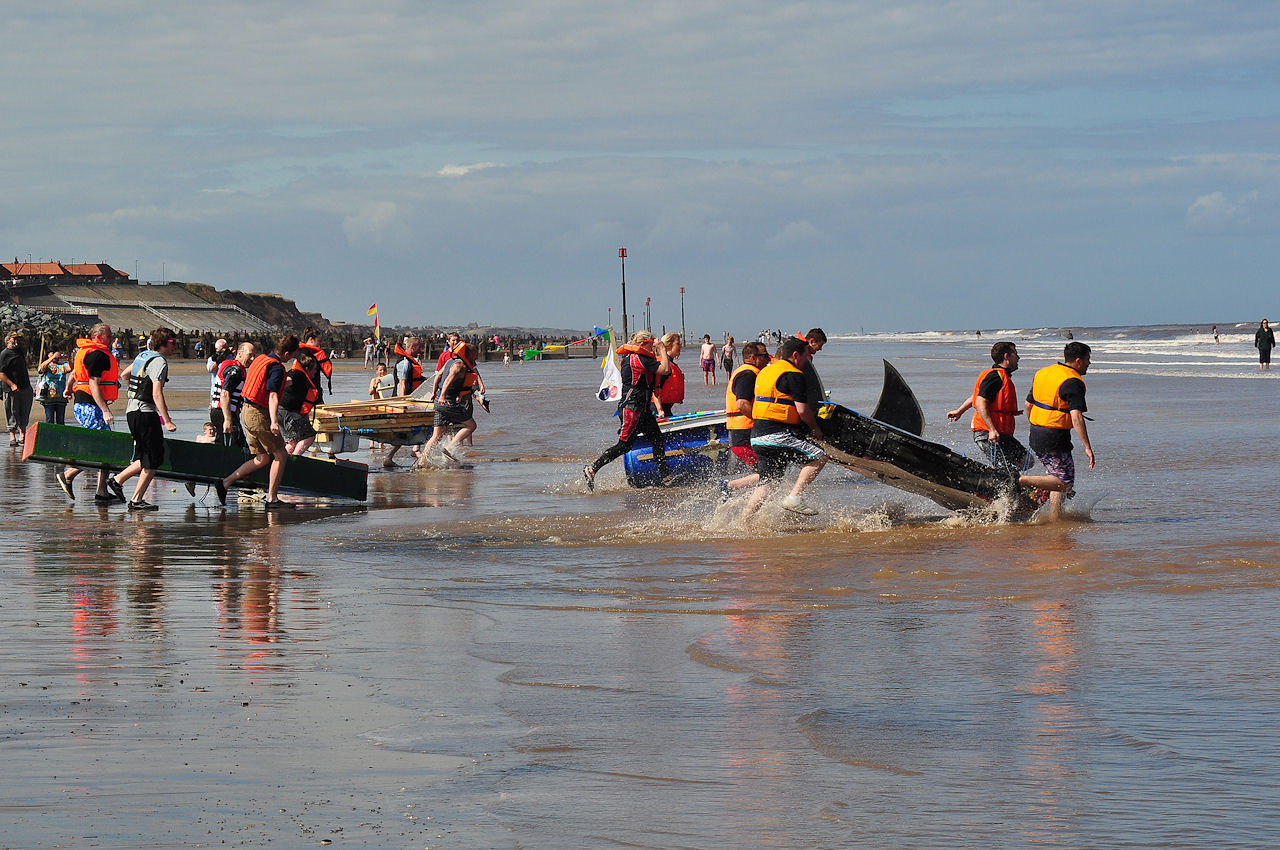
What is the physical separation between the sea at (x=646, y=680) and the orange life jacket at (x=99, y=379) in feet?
5.29

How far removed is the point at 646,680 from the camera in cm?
Answer: 599

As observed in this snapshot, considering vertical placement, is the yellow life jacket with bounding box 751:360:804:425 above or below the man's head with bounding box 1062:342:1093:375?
below

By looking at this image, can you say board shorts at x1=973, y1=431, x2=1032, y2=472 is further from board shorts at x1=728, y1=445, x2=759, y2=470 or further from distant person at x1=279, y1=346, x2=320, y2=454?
distant person at x1=279, y1=346, x2=320, y2=454

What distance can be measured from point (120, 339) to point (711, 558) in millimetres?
65559

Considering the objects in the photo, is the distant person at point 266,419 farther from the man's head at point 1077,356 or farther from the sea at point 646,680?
the man's head at point 1077,356

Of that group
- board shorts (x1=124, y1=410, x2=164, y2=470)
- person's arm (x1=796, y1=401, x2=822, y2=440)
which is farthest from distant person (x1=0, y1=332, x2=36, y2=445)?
person's arm (x1=796, y1=401, x2=822, y2=440)

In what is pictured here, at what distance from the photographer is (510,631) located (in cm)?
709

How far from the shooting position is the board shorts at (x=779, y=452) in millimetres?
10883

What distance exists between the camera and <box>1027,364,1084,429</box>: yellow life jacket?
10570mm

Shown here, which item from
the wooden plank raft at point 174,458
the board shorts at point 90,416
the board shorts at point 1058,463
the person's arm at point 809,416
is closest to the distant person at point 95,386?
the board shorts at point 90,416

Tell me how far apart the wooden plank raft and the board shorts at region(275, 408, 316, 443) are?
852 mm

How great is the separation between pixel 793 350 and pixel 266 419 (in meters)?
4.79

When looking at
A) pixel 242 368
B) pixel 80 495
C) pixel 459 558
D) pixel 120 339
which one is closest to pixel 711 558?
pixel 459 558

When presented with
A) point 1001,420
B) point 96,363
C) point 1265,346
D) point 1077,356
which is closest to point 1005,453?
point 1001,420
